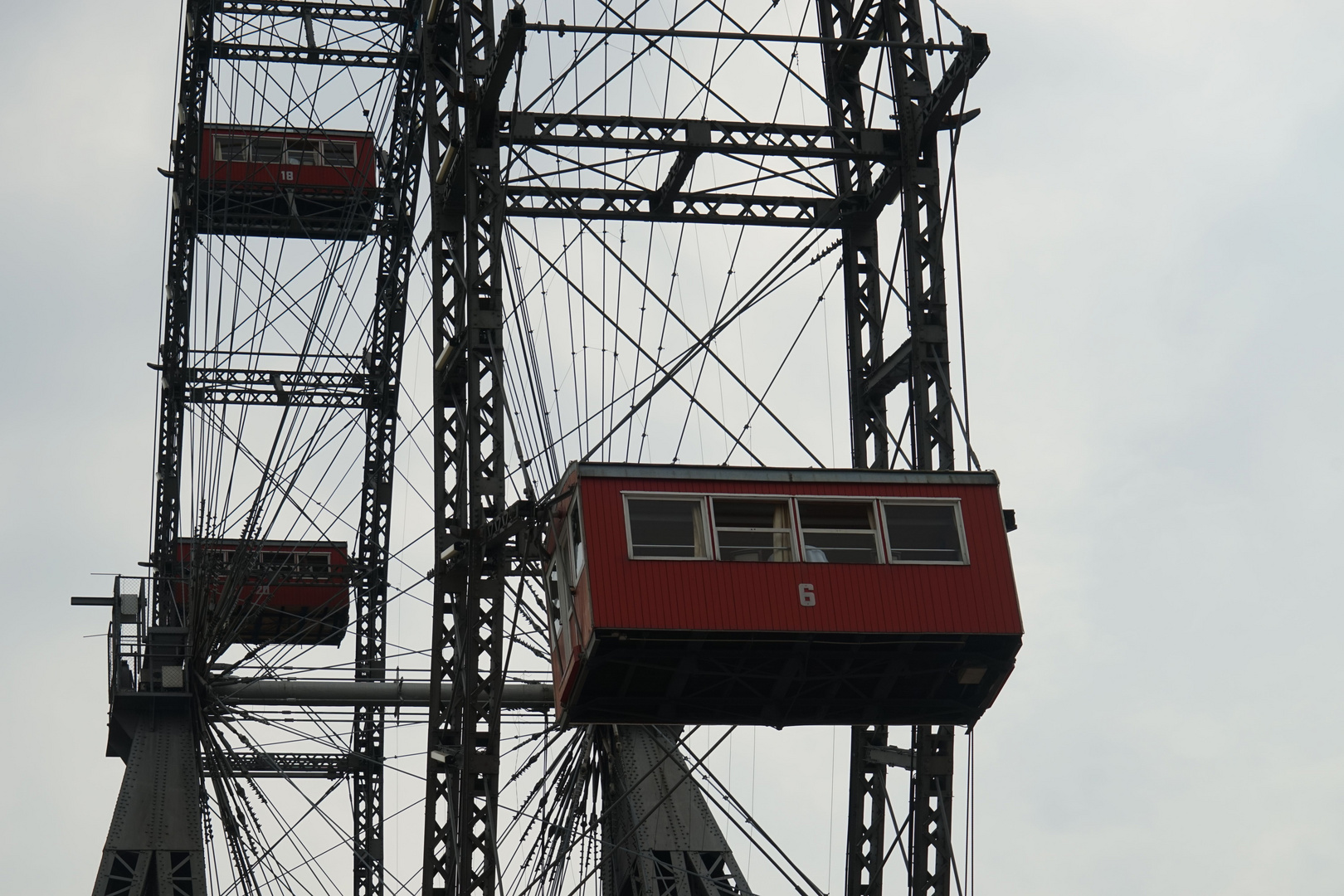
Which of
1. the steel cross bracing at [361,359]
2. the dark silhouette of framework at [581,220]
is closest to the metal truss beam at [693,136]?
the dark silhouette of framework at [581,220]

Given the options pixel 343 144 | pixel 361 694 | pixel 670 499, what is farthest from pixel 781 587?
pixel 343 144

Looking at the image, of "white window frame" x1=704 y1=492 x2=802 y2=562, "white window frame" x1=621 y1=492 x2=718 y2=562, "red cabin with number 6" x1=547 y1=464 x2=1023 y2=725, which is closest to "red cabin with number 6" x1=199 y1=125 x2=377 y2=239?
"white window frame" x1=621 y1=492 x2=718 y2=562

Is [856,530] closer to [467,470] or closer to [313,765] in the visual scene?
[467,470]

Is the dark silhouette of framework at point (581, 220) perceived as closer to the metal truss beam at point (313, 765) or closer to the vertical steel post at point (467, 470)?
the vertical steel post at point (467, 470)

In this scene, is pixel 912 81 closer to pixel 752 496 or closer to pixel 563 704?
pixel 752 496

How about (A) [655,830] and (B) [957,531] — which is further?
(A) [655,830]

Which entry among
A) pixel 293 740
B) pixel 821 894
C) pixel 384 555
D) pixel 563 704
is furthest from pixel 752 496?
pixel 384 555

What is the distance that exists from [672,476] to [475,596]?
3255 millimetres

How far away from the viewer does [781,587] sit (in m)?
27.7

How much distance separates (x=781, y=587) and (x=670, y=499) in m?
1.64

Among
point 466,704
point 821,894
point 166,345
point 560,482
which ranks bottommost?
point 821,894

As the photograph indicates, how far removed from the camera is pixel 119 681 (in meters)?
38.6

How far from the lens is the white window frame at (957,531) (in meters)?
28.0

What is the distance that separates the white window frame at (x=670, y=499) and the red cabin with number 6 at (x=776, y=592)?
0.7 inches
